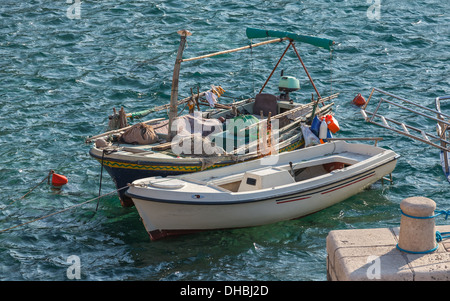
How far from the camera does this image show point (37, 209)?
1806 centimetres

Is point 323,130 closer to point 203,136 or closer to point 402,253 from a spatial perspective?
point 203,136

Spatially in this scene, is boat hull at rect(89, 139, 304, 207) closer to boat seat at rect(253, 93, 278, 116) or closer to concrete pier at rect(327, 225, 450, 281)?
boat seat at rect(253, 93, 278, 116)

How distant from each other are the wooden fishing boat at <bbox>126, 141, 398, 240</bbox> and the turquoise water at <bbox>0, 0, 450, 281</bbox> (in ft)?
1.32

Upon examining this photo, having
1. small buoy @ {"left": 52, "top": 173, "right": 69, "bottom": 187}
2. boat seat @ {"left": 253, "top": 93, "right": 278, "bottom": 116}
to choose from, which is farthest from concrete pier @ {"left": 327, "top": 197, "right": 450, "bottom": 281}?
boat seat @ {"left": 253, "top": 93, "right": 278, "bottom": 116}

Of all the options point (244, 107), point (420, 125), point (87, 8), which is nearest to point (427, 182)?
point (420, 125)

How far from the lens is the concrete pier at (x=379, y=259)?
1059cm

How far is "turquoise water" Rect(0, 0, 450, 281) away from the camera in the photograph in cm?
1562

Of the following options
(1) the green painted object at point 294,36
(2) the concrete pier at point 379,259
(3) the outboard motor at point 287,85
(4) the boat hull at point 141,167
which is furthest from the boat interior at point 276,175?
(2) the concrete pier at point 379,259

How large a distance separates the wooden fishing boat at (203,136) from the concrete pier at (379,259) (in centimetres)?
622

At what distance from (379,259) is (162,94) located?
1654 centimetres

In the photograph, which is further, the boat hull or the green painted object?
the green painted object

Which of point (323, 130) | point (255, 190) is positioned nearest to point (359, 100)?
point (323, 130)

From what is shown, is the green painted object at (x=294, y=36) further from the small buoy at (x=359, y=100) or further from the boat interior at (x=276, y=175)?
the small buoy at (x=359, y=100)
